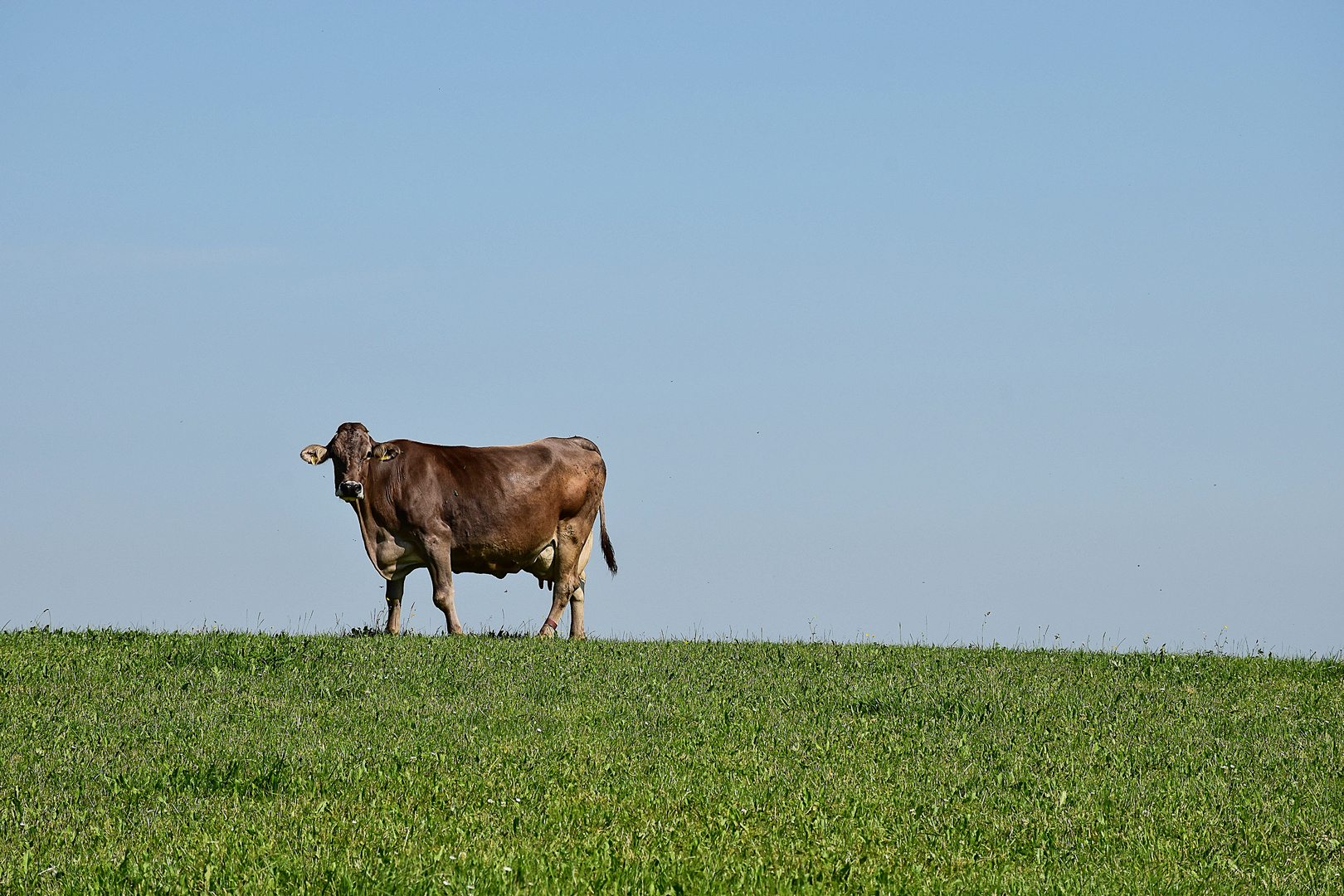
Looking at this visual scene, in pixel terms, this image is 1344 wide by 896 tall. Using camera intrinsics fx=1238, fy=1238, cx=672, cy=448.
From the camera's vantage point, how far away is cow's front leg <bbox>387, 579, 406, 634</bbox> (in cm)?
1773

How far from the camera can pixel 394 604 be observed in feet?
59.0

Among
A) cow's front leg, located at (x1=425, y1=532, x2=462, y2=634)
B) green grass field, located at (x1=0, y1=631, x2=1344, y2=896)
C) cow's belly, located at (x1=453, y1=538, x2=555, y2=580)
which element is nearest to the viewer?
green grass field, located at (x1=0, y1=631, x2=1344, y2=896)

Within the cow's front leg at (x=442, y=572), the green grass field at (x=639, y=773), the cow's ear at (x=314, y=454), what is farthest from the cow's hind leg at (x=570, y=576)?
the green grass field at (x=639, y=773)

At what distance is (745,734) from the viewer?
9.92 meters

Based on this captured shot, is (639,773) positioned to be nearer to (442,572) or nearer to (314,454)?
(442,572)

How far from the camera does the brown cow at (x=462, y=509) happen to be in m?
17.8

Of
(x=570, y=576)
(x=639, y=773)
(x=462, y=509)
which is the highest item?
(x=462, y=509)

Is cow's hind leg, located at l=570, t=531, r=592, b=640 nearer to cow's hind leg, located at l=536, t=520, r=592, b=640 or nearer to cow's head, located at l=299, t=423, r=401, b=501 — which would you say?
cow's hind leg, located at l=536, t=520, r=592, b=640

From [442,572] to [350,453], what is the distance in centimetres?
215

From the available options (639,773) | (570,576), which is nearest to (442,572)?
(570,576)

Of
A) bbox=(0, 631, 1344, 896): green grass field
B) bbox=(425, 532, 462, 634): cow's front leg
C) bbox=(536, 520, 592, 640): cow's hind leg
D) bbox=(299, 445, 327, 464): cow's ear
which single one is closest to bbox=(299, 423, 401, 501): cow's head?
bbox=(299, 445, 327, 464): cow's ear

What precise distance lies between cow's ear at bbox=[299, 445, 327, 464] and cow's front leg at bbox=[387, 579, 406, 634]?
6.67 ft

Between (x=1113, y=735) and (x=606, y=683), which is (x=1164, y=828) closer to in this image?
(x=1113, y=735)

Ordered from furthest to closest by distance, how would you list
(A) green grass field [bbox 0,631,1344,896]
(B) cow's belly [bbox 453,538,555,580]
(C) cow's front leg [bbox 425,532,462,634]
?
A: 1. (B) cow's belly [bbox 453,538,555,580]
2. (C) cow's front leg [bbox 425,532,462,634]
3. (A) green grass field [bbox 0,631,1344,896]
